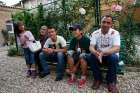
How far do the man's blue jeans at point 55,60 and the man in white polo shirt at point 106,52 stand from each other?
1.05m

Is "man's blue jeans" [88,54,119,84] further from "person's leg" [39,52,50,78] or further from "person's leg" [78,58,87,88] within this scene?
"person's leg" [39,52,50,78]

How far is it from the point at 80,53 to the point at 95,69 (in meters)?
0.67

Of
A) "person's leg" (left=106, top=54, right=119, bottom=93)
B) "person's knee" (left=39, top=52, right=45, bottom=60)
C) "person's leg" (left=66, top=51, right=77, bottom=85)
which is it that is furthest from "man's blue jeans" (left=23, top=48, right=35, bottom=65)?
"person's leg" (left=106, top=54, right=119, bottom=93)

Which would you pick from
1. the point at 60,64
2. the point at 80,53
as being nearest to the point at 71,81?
the point at 60,64

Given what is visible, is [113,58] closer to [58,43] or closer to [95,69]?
[95,69]

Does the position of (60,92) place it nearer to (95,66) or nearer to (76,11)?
(95,66)

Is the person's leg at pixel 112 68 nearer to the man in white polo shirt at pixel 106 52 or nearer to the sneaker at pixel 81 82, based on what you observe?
the man in white polo shirt at pixel 106 52

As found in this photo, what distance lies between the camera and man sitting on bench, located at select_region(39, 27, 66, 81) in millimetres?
6996

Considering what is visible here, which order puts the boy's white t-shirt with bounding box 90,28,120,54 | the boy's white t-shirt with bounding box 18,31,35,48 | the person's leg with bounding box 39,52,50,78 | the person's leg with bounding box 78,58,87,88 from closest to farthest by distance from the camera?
the boy's white t-shirt with bounding box 90,28,120,54
the person's leg with bounding box 78,58,87,88
the person's leg with bounding box 39,52,50,78
the boy's white t-shirt with bounding box 18,31,35,48

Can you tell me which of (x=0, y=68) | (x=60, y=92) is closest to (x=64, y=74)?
(x=60, y=92)

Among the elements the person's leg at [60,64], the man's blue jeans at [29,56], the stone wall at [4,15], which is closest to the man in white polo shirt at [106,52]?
the person's leg at [60,64]

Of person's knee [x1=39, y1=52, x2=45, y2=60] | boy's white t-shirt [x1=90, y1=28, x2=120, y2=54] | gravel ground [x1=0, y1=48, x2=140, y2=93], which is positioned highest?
boy's white t-shirt [x1=90, y1=28, x2=120, y2=54]

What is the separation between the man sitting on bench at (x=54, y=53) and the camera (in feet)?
23.0

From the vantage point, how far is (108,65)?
19.4 ft
